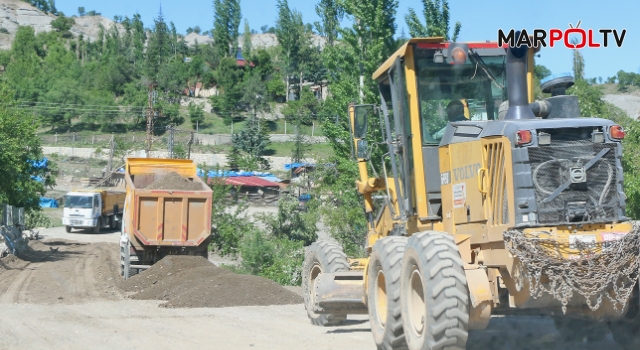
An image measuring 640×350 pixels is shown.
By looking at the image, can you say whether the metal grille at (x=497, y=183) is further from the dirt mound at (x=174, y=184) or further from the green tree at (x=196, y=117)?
the green tree at (x=196, y=117)

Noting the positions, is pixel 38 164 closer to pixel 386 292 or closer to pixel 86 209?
A: pixel 86 209

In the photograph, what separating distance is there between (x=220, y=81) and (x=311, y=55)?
12.8 m

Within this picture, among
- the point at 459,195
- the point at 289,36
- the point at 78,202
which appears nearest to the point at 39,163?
the point at 78,202

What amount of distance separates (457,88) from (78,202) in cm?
3963

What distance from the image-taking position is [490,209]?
754cm

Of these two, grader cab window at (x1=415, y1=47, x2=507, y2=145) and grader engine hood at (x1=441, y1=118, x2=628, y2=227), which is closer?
grader engine hood at (x1=441, y1=118, x2=628, y2=227)

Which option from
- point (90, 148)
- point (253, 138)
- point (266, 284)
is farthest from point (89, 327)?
point (90, 148)

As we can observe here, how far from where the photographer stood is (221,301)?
50.2 feet

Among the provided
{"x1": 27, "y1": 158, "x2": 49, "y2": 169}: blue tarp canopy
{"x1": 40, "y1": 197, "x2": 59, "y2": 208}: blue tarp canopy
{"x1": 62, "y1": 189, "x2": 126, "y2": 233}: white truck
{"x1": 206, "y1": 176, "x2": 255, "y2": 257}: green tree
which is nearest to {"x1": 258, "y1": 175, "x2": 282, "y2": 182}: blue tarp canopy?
{"x1": 40, "y1": 197, "x2": 59, "y2": 208}: blue tarp canopy

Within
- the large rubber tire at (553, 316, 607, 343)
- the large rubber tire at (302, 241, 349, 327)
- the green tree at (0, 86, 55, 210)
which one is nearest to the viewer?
the large rubber tire at (553, 316, 607, 343)

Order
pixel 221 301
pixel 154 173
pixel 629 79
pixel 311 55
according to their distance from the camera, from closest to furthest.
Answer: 1. pixel 221 301
2. pixel 154 173
3. pixel 629 79
4. pixel 311 55

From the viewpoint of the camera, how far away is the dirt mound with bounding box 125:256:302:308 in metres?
15.4

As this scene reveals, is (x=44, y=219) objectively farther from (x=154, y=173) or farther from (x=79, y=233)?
(x=154, y=173)

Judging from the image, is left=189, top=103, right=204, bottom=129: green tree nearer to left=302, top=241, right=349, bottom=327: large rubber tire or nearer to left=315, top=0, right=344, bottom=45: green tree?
left=315, top=0, right=344, bottom=45: green tree
